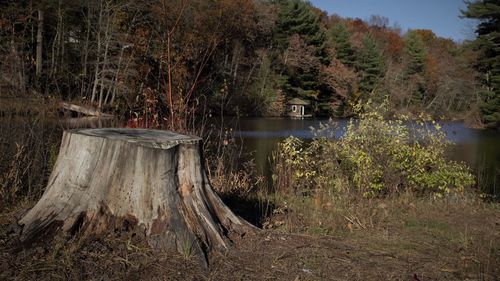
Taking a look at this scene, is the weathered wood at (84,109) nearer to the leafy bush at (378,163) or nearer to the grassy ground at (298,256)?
the grassy ground at (298,256)

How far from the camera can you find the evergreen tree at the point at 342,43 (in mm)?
55744

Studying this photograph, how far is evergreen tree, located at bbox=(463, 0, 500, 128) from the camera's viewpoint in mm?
36844

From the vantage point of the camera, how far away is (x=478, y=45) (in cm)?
3841

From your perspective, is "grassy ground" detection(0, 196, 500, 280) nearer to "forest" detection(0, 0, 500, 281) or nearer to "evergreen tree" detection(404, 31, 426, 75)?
"forest" detection(0, 0, 500, 281)

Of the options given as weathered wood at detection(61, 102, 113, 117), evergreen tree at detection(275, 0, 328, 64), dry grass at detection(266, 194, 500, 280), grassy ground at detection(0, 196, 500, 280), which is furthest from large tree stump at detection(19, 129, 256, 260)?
evergreen tree at detection(275, 0, 328, 64)

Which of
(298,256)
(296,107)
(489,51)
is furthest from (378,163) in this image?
(296,107)

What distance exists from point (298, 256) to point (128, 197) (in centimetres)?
126

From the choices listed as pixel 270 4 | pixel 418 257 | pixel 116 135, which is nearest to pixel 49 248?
pixel 116 135

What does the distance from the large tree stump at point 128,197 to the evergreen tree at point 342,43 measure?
176 ft

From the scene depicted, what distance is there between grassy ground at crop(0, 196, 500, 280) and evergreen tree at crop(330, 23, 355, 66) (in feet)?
172

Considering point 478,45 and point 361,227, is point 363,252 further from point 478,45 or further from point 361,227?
point 478,45

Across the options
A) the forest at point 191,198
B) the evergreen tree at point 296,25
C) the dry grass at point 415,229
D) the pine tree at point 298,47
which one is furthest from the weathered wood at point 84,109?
the evergreen tree at point 296,25

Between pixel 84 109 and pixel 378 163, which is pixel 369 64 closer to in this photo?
pixel 378 163

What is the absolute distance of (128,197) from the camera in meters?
3.37
